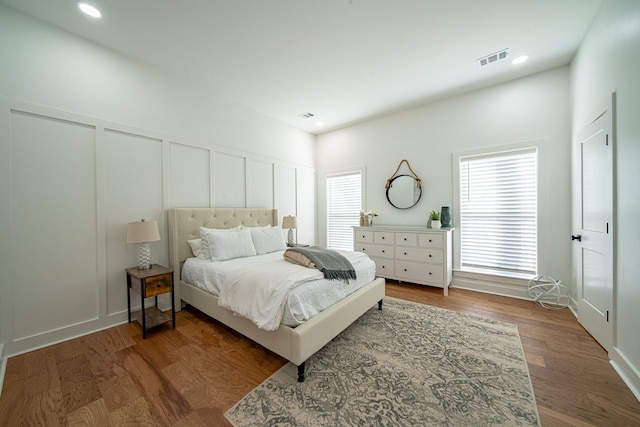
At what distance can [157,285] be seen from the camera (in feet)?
8.16

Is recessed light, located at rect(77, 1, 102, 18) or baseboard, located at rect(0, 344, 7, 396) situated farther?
recessed light, located at rect(77, 1, 102, 18)

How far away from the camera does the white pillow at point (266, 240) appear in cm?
335

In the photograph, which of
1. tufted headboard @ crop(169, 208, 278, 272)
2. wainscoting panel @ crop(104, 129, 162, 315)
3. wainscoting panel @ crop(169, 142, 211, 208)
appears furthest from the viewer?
wainscoting panel @ crop(169, 142, 211, 208)

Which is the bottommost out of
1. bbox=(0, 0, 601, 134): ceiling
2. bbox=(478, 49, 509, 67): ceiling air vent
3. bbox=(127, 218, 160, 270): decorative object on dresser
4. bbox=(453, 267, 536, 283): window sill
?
bbox=(453, 267, 536, 283): window sill

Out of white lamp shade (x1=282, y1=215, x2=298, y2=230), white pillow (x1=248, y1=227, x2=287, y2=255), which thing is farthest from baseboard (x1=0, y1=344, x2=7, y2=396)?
white lamp shade (x1=282, y1=215, x2=298, y2=230)

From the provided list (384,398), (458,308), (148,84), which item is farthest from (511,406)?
(148,84)

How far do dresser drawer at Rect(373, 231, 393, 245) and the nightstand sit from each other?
9.80 feet

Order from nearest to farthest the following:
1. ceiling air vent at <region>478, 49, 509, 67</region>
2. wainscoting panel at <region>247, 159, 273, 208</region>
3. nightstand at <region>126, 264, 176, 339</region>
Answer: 1. nightstand at <region>126, 264, 176, 339</region>
2. ceiling air vent at <region>478, 49, 509, 67</region>
3. wainscoting panel at <region>247, 159, 273, 208</region>

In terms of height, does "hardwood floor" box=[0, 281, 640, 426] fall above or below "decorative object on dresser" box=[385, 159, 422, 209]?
below

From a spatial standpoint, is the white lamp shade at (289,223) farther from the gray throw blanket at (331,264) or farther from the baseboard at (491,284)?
the baseboard at (491,284)

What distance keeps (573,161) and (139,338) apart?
17.2ft

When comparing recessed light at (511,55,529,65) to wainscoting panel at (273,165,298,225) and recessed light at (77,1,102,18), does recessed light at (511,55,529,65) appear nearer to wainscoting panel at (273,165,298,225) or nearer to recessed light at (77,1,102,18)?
wainscoting panel at (273,165,298,225)

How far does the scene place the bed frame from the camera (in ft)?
5.77

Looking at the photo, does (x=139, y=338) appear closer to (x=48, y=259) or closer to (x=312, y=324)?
(x=48, y=259)
